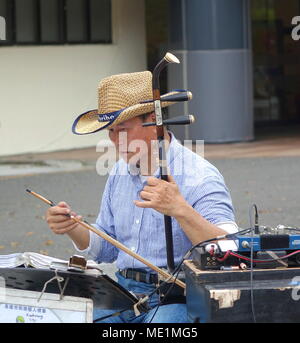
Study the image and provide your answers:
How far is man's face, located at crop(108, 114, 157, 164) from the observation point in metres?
3.94

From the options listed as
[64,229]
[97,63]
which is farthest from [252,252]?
[97,63]

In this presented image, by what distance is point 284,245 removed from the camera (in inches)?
130

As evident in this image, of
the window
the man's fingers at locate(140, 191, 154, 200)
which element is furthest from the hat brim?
the window

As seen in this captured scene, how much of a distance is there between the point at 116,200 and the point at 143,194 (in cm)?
86

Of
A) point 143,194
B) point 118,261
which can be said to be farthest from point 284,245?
point 118,261

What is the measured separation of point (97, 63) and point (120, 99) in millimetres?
12431

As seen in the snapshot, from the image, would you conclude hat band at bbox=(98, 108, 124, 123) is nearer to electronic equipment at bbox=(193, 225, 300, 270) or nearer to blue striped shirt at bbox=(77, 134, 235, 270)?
blue striped shirt at bbox=(77, 134, 235, 270)

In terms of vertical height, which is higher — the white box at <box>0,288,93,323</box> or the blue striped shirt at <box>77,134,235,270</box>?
the blue striped shirt at <box>77,134,235,270</box>

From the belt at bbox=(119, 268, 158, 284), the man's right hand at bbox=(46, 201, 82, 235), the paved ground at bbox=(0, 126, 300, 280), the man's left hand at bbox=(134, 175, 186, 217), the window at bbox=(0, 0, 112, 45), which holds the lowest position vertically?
the paved ground at bbox=(0, 126, 300, 280)

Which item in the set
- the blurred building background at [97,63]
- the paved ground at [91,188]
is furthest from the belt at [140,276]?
the blurred building background at [97,63]

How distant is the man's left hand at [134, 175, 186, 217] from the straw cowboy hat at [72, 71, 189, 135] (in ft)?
1.86

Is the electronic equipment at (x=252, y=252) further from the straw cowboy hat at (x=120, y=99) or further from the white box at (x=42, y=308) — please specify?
the straw cowboy hat at (x=120, y=99)

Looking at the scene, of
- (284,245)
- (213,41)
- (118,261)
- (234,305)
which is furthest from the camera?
(213,41)

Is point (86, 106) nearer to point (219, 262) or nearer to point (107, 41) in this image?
point (107, 41)
